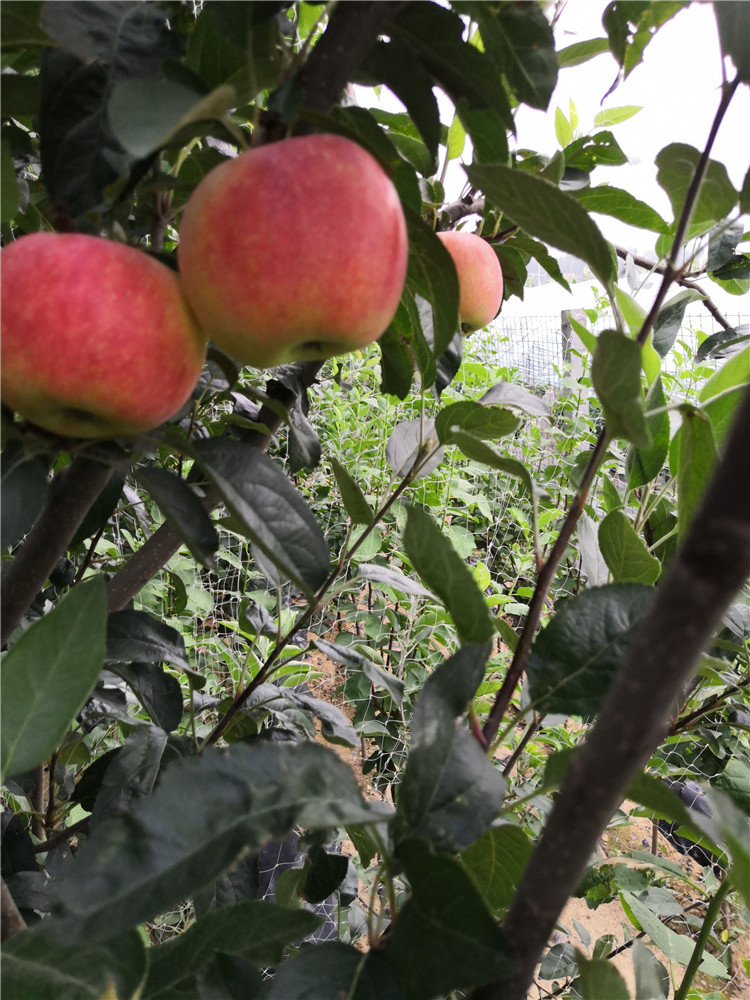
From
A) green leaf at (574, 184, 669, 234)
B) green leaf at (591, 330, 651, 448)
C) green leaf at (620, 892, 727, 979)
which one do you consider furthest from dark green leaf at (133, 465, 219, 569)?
green leaf at (620, 892, 727, 979)

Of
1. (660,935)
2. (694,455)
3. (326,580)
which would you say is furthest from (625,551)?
(660,935)

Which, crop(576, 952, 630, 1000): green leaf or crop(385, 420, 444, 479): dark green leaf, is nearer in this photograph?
crop(576, 952, 630, 1000): green leaf

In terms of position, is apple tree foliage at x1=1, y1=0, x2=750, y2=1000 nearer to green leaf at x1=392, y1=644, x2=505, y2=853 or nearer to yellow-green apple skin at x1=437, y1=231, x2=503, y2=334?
green leaf at x1=392, y1=644, x2=505, y2=853

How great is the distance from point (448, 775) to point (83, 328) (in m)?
0.27

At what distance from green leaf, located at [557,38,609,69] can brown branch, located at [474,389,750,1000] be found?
774 mm

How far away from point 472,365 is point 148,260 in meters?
1.83

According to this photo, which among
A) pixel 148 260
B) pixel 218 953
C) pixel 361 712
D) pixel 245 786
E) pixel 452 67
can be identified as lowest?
pixel 361 712

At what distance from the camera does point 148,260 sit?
38cm

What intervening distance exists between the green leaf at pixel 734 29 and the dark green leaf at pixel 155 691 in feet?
1.98

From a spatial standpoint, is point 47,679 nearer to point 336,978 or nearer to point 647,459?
point 336,978

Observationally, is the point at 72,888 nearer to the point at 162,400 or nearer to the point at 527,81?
the point at 162,400

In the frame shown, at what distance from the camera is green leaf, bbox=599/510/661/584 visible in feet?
1.77

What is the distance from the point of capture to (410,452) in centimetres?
86

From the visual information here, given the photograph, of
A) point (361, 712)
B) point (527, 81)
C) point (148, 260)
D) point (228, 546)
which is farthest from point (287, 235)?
point (228, 546)
